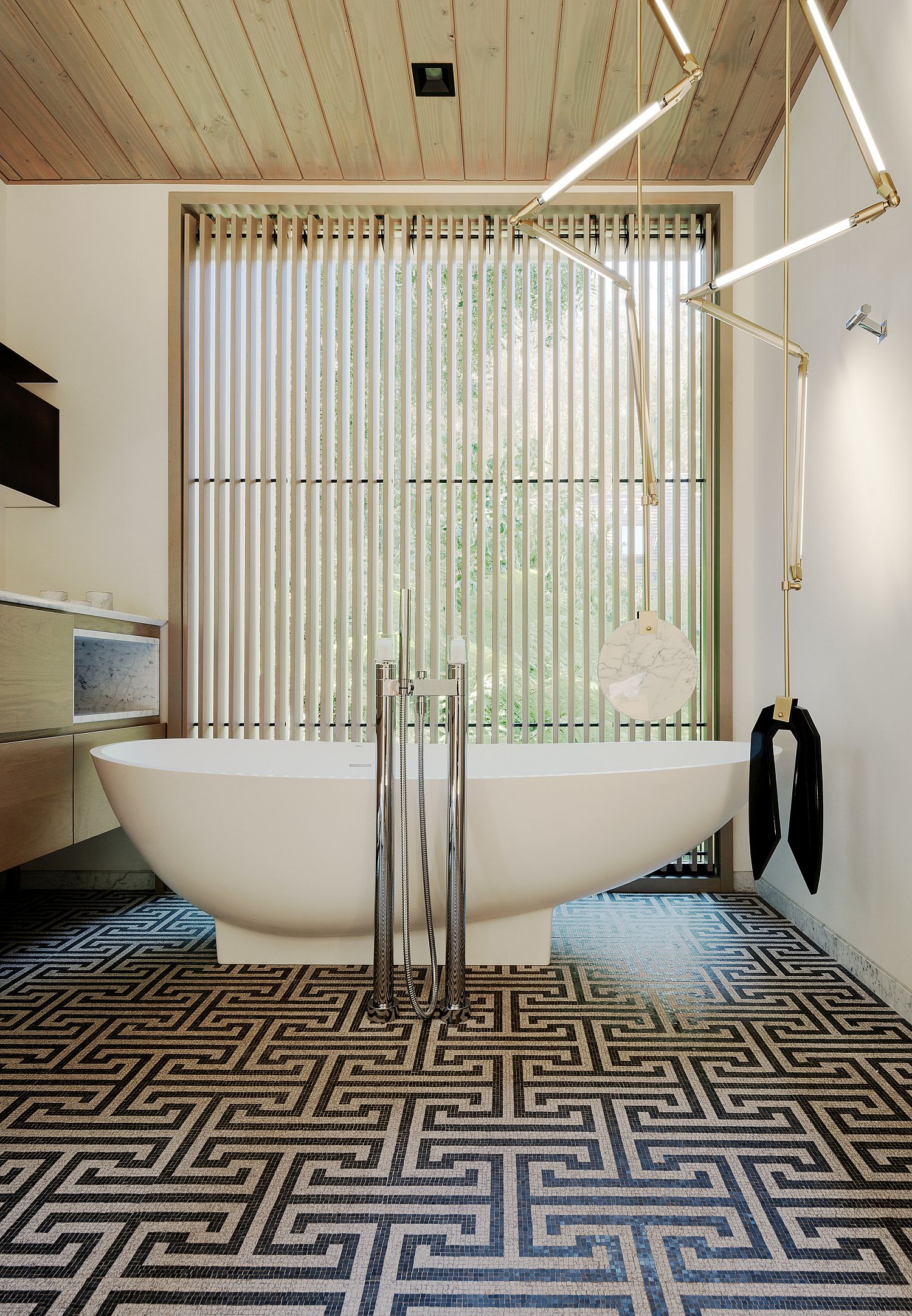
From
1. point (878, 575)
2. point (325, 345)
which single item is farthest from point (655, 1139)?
point (325, 345)

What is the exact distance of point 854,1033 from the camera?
6.40ft

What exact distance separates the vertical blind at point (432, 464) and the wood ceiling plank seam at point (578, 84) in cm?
28

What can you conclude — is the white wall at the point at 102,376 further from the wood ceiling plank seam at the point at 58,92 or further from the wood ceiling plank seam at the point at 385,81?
the wood ceiling plank seam at the point at 385,81

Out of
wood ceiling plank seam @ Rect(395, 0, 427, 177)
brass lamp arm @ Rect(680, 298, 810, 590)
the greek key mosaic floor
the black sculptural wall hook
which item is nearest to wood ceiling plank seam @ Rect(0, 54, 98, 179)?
wood ceiling plank seam @ Rect(395, 0, 427, 177)

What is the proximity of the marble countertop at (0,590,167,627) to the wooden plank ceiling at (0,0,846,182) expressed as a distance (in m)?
1.66

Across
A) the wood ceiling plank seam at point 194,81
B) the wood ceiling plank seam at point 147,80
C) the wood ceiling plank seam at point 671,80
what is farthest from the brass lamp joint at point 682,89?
the wood ceiling plank seam at point 147,80

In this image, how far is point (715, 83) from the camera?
2.67m

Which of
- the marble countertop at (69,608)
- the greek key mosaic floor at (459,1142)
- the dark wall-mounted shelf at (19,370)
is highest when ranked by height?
the dark wall-mounted shelf at (19,370)

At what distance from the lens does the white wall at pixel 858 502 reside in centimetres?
206

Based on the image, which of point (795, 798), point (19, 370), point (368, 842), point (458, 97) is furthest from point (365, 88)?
point (795, 798)

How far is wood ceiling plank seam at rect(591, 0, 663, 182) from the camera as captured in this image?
2.45 meters

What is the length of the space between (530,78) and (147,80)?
4.02 ft

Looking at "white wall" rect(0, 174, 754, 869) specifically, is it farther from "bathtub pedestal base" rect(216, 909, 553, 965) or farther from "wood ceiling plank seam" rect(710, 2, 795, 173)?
"wood ceiling plank seam" rect(710, 2, 795, 173)

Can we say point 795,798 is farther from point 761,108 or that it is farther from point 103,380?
point 103,380
